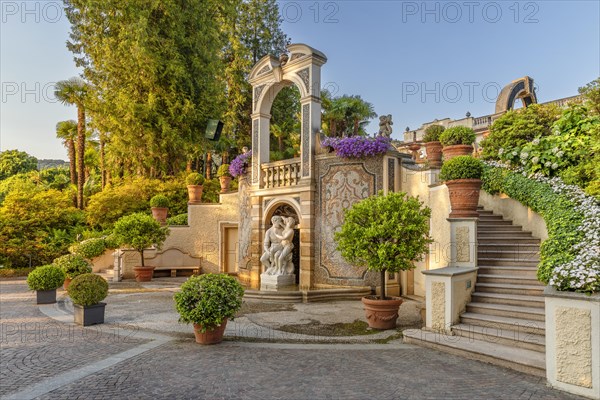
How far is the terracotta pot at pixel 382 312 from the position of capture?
7.47m

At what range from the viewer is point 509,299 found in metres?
6.75

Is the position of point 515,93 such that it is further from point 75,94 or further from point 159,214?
point 75,94

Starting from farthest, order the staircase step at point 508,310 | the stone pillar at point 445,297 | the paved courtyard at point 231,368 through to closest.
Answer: the stone pillar at point 445,297 → the staircase step at point 508,310 → the paved courtyard at point 231,368

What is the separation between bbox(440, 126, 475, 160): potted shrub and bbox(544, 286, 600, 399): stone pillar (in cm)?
650

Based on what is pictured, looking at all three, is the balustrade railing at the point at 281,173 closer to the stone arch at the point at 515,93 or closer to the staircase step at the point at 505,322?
the staircase step at the point at 505,322

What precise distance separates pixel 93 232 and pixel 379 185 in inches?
588

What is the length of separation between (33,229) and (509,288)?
782 inches

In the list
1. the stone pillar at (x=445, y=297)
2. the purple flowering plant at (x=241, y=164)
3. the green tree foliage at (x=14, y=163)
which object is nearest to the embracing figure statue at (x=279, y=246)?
the purple flowering plant at (x=241, y=164)

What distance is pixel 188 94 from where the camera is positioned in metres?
21.4

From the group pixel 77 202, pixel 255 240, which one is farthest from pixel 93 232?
pixel 255 240

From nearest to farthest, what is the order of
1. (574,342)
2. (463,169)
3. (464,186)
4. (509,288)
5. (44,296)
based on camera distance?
(574,342) → (509,288) → (464,186) → (463,169) → (44,296)

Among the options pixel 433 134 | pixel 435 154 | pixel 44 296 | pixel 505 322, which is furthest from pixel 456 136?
pixel 44 296

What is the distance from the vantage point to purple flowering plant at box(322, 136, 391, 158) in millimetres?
10922

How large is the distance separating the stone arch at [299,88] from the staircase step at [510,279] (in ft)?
19.4
